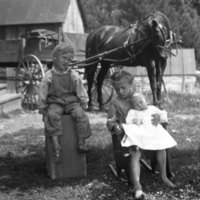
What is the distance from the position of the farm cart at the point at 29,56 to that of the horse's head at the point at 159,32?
8.08ft

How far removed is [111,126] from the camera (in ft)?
14.4

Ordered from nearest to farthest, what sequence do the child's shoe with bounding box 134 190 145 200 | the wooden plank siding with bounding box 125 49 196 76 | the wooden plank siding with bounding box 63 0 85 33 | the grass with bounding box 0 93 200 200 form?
the child's shoe with bounding box 134 190 145 200 < the grass with bounding box 0 93 200 200 < the wooden plank siding with bounding box 125 49 196 76 < the wooden plank siding with bounding box 63 0 85 33

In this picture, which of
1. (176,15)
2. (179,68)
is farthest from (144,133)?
(176,15)

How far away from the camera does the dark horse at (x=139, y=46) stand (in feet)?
28.1

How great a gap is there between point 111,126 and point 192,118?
476 cm

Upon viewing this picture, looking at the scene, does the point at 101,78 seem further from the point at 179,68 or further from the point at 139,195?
the point at 139,195

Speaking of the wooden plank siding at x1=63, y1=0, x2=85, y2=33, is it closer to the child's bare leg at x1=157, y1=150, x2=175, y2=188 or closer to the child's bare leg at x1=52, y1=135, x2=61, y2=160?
the child's bare leg at x1=52, y1=135, x2=61, y2=160

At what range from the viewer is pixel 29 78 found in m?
10.5

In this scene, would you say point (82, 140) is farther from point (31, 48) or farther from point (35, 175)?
point (31, 48)

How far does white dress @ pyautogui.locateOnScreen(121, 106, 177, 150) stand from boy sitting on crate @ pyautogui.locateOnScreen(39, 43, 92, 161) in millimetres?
717

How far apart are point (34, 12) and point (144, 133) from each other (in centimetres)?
1808

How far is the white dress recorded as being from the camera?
421cm

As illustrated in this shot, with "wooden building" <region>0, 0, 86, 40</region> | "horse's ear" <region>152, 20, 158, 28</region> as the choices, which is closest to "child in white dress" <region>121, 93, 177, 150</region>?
"horse's ear" <region>152, 20, 158, 28</region>

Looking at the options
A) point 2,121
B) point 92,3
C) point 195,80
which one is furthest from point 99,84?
point 92,3
